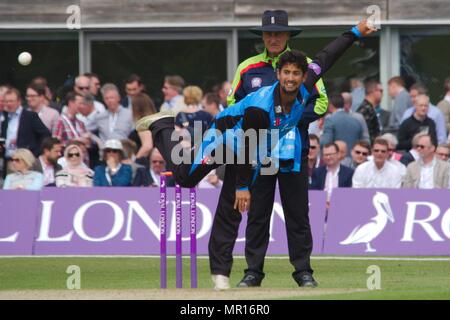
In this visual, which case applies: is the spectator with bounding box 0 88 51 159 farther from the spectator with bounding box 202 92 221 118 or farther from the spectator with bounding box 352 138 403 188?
the spectator with bounding box 352 138 403 188

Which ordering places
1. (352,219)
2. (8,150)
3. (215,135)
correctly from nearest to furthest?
(215,135)
(352,219)
(8,150)

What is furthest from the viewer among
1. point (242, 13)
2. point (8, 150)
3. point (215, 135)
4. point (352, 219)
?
point (242, 13)

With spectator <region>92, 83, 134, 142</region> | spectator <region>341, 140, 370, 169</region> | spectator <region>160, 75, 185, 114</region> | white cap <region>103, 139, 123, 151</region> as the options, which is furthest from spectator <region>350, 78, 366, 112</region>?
white cap <region>103, 139, 123, 151</region>

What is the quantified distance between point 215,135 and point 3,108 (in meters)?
9.13

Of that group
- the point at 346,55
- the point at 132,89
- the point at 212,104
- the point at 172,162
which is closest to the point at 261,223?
the point at 172,162

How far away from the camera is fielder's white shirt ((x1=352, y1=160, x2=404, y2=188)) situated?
1789cm

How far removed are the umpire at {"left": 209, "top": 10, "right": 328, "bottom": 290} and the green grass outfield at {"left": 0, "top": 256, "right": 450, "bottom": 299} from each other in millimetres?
234

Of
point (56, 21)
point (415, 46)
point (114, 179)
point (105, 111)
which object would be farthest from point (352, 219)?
point (56, 21)

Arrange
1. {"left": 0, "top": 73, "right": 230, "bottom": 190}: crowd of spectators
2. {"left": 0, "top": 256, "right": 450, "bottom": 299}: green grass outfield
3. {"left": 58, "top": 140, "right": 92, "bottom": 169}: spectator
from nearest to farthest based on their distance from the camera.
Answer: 1. {"left": 0, "top": 256, "right": 450, "bottom": 299}: green grass outfield
2. {"left": 0, "top": 73, "right": 230, "bottom": 190}: crowd of spectators
3. {"left": 58, "top": 140, "right": 92, "bottom": 169}: spectator

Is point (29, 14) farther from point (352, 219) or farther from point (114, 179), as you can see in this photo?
point (352, 219)

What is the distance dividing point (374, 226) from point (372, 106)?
3883mm

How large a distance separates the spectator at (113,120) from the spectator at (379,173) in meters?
3.87

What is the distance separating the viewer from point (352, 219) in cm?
1711

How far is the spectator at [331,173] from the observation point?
1800cm
